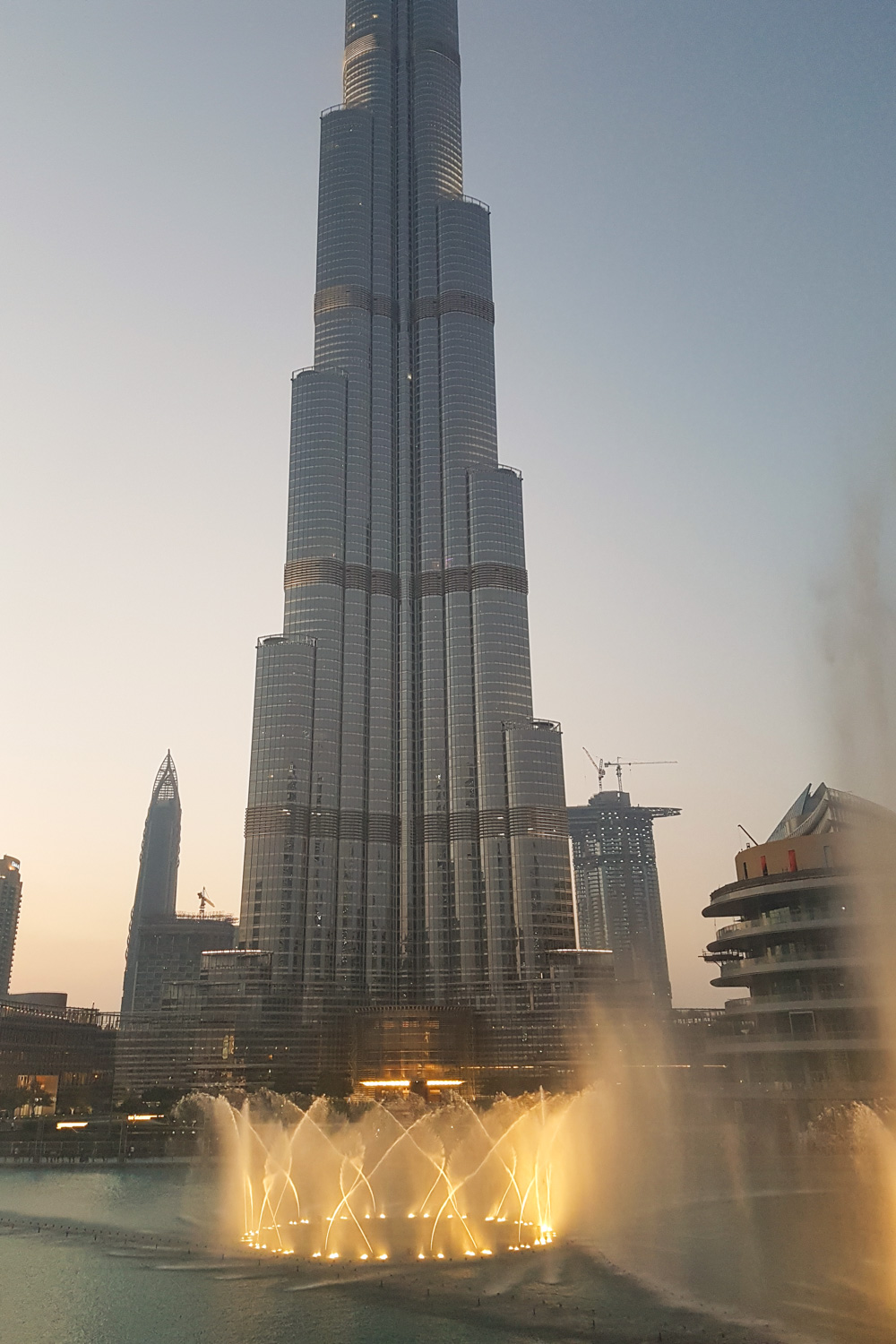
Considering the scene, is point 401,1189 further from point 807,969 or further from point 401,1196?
point 807,969

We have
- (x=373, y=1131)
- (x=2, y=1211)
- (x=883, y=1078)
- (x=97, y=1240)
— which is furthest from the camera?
(x=373, y=1131)

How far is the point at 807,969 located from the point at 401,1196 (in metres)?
61.4

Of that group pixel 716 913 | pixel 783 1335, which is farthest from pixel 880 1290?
pixel 716 913

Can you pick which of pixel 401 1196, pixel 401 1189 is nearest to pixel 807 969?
pixel 401 1189

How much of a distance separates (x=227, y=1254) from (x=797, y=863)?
90134mm

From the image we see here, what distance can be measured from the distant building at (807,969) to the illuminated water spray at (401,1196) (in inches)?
1170

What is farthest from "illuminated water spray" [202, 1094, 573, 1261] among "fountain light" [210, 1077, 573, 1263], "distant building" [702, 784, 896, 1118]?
"distant building" [702, 784, 896, 1118]

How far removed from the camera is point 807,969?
123688mm

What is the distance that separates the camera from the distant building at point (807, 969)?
11862 centimetres

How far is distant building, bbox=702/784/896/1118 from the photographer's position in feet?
389

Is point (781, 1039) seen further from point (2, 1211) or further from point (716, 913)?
point (2, 1211)

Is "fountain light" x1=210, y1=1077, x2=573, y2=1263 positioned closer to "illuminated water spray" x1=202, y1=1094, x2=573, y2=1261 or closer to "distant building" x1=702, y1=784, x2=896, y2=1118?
"illuminated water spray" x1=202, y1=1094, x2=573, y2=1261

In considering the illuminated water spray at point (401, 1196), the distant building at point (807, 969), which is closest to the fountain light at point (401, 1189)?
the illuminated water spray at point (401, 1196)

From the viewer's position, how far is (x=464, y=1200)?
80.4 m
